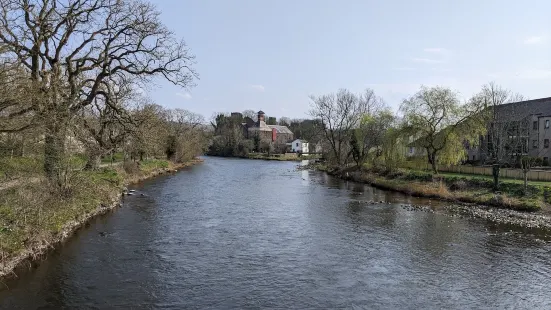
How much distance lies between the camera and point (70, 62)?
23984mm

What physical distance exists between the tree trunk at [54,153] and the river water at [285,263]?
294 cm

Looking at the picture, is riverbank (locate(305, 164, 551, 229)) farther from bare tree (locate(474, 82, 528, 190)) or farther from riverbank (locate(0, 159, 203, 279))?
riverbank (locate(0, 159, 203, 279))

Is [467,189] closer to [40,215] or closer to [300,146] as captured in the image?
[40,215]

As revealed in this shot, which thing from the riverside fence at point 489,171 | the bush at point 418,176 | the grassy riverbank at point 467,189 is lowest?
the grassy riverbank at point 467,189

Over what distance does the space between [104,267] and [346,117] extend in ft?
173

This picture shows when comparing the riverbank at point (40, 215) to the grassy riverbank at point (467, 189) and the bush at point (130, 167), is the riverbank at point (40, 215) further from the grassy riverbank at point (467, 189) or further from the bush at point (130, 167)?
the grassy riverbank at point (467, 189)

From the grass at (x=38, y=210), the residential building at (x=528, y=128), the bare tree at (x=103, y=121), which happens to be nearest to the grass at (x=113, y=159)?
the bare tree at (x=103, y=121)

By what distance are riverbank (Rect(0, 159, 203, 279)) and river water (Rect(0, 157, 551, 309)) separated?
603mm

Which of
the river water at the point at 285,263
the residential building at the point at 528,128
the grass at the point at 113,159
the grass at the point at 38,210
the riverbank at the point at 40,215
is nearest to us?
the river water at the point at 285,263

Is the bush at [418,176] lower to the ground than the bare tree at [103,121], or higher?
lower

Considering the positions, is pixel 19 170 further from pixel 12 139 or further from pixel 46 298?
pixel 46 298

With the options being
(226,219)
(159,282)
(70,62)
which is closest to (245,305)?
(159,282)

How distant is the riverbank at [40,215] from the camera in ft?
44.7

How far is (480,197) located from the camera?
31.0 m
